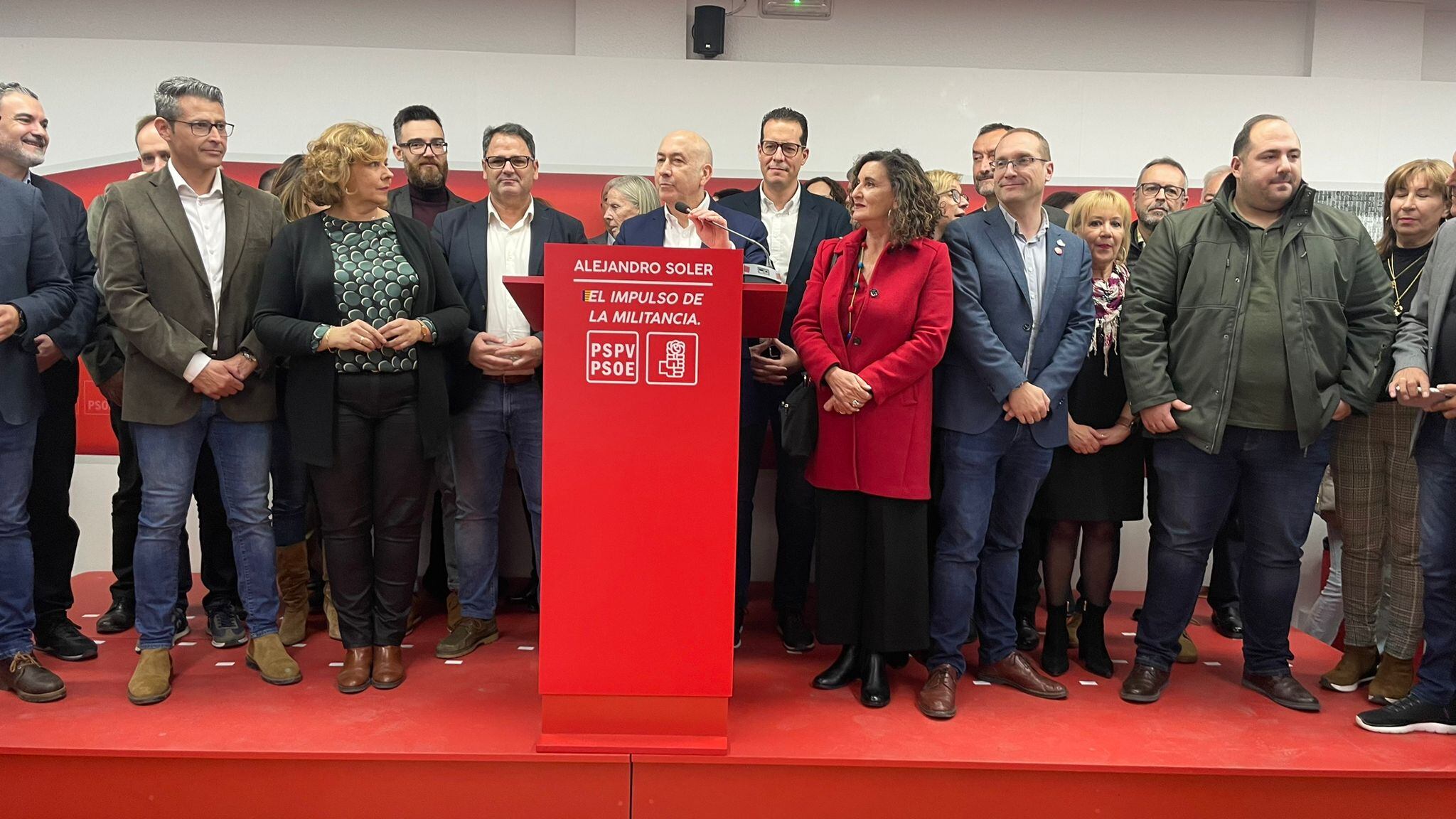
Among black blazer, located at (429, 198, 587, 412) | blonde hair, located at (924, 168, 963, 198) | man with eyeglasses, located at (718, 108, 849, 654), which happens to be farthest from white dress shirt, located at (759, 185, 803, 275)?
black blazer, located at (429, 198, 587, 412)

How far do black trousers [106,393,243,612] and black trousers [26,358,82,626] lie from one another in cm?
18

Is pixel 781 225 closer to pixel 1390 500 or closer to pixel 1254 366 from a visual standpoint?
pixel 1254 366

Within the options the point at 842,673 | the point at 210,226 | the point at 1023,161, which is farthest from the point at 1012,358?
the point at 210,226

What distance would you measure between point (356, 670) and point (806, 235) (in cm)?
218

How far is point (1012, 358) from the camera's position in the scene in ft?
9.78

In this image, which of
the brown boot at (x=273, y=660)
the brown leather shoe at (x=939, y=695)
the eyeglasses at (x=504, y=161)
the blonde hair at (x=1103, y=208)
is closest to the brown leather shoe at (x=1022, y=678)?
the brown leather shoe at (x=939, y=695)

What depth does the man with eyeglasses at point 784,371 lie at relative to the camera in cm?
355

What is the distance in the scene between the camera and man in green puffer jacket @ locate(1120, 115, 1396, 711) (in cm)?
301

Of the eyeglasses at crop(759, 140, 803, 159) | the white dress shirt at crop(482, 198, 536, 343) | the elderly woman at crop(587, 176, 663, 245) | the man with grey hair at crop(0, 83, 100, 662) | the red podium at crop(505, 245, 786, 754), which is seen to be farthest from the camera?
the elderly woman at crop(587, 176, 663, 245)

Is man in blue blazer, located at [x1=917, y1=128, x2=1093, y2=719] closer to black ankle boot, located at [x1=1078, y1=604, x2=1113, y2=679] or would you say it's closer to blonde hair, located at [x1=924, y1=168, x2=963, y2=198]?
black ankle boot, located at [x1=1078, y1=604, x2=1113, y2=679]

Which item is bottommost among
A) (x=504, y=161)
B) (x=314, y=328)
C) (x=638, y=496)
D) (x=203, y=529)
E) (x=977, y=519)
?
(x=203, y=529)

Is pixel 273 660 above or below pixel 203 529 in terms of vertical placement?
below

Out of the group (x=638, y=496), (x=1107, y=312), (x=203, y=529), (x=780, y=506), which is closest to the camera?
(x=638, y=496)

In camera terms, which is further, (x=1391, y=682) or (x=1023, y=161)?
(x=1391, y=682)
